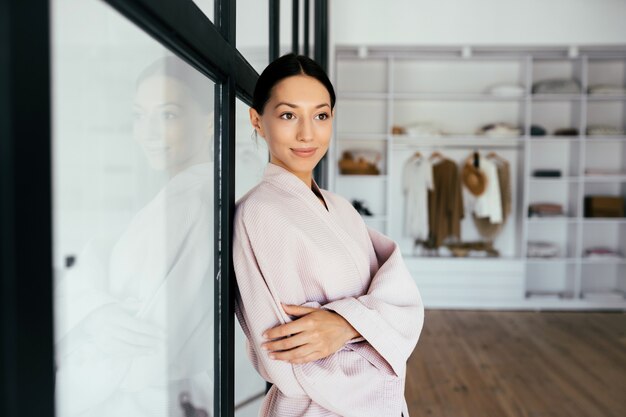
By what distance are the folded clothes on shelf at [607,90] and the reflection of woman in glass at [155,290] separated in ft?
16.6

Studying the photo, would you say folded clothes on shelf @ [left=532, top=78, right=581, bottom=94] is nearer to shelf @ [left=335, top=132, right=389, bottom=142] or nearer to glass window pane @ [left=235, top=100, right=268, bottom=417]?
shelf @ [left=335, top=132, right=389, bottom=142]

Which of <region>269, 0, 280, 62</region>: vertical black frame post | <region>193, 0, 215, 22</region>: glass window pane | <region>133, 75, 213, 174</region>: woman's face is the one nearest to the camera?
<region>133, 75, 213, 174</region>: woman's face

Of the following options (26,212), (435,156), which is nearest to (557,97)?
(435,156)

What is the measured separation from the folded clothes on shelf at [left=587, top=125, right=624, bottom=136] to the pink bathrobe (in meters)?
4.76

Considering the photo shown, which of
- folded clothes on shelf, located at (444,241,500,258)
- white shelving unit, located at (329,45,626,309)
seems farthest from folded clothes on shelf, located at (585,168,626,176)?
folded clothes on shelf, located at (444,241,500,258)

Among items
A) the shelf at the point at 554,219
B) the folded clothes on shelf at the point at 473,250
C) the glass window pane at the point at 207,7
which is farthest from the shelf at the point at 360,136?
the glass window pane at the point at 207,7

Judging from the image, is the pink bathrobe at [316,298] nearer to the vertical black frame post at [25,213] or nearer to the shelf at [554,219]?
the vertical black frame post at [25,213]

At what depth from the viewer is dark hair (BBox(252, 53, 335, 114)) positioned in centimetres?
85

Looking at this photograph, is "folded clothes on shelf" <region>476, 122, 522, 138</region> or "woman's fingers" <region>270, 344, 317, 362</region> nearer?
"woman's fingers" <region>270, 344, 317, 362</region>

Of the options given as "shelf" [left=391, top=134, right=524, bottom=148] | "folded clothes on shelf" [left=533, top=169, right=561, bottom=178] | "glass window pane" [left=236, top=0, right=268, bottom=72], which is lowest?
"folded clothes on shelf" [left=533, top=169, right=561, bottom=178]

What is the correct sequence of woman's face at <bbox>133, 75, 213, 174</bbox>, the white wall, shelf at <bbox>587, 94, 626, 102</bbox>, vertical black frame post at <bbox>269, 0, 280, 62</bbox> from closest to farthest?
woman's face at <bbox>133, 75, 213, 174</bbox> < vertical black frame post at <bbox>269, 0, 280, 62</bbox> < the white wall < shelf at <bbox>587, 94, 626, 102</bbox>

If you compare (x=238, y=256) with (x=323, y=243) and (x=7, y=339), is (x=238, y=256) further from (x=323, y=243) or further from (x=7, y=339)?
(x=7, y=339)

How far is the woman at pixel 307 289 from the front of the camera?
2.54 feet

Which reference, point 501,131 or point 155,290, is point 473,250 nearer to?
point 501,131
